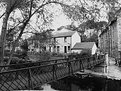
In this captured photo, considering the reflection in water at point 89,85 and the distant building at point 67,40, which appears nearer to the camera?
the reflection in water at point 89,85

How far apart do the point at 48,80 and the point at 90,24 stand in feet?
14.3

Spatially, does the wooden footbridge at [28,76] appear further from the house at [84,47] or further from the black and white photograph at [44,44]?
the house at [84,47]

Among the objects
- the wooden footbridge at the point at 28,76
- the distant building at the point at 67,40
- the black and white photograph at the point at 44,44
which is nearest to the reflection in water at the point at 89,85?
the black and white photograph at the point at 44,44

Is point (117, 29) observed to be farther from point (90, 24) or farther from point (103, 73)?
point (90, 24)

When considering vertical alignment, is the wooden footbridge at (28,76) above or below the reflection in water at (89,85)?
above

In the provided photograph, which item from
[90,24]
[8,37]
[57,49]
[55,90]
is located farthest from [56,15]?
[57,49]

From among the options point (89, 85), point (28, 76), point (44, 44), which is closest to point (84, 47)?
point (89, 85)

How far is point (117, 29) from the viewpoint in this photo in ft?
89.1

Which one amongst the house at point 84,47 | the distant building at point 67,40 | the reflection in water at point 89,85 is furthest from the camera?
the distant building at point 67,40

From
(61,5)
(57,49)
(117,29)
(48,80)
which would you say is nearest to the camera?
(48,80)

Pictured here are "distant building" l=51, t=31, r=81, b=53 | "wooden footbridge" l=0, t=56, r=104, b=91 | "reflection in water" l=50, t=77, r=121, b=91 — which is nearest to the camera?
"wooden footbridge" l=0, t=56, r=104, b=91

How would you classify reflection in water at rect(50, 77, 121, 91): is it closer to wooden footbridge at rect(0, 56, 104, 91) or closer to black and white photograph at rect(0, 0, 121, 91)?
black and white photograph at rect(0, 0, 121, 91)

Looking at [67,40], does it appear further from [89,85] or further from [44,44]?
[44,44]

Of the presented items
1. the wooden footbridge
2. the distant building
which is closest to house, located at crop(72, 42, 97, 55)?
the distant building
